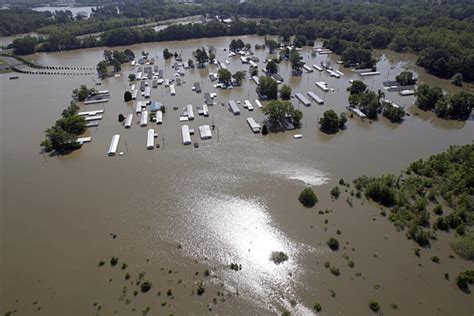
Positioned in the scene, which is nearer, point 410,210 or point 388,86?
point 410,210

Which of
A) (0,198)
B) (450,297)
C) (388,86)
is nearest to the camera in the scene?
(450,297)

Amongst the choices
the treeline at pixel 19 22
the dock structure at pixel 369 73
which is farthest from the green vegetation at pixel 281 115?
the treeline at pixel 19 22

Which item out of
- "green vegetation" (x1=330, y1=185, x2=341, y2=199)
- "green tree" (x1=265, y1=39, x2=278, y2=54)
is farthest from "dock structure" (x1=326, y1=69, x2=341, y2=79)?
"green vegetation" (x1=330, y1=185, x2=341, y2=199)

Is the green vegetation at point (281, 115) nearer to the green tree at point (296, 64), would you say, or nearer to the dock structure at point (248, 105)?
the dock structure at point (248, 105)

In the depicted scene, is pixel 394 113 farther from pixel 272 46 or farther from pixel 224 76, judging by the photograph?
pixel 272 46

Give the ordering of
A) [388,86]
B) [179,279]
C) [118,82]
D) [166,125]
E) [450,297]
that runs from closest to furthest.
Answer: [450,297]
[179,279]
[166,125]
[388,86]
[118,82]

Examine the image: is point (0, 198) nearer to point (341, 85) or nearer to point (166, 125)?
point (166, 125)

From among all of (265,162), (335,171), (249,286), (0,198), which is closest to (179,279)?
(249,286)
